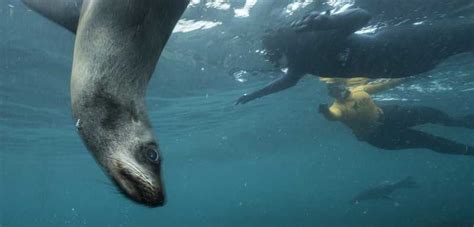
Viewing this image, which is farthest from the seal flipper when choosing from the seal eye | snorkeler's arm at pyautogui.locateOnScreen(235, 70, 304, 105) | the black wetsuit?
the black wetsuit

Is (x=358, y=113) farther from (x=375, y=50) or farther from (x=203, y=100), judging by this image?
(x=203, y=100)

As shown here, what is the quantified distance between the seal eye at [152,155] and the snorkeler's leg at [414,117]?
41.9 ft

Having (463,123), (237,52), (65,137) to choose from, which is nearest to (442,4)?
(463,123)

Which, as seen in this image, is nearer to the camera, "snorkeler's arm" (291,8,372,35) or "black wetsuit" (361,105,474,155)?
"snorkeler's arm" (291,8,372,35)

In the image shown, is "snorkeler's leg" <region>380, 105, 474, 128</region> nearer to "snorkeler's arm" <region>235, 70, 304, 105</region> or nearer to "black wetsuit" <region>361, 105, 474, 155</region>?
"black wetsuit" <region>361, 105, 474, 155</region>

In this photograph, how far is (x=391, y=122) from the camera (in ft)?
42.7

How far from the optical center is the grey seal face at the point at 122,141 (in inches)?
42.8

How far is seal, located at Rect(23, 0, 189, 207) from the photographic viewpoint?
1109 millimetres

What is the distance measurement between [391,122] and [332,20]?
6246mm

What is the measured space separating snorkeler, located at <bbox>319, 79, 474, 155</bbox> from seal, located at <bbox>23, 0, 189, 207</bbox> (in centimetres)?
1125

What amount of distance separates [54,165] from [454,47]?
44.4m

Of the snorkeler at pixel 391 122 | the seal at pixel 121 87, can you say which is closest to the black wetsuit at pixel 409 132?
the snorkeler at pixel 391 122

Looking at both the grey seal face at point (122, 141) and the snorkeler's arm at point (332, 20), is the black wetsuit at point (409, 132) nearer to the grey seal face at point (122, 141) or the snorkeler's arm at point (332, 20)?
the snorkeler's arm at point (332, 20)

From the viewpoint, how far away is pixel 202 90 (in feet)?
69.1
